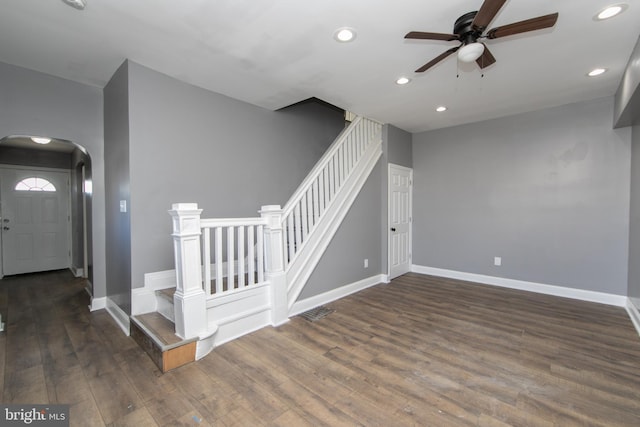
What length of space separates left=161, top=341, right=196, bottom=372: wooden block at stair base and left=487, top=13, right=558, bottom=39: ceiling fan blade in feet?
10.7

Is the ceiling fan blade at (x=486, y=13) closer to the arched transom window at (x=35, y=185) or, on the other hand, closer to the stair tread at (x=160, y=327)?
the stair tread at (x=160, y=327)

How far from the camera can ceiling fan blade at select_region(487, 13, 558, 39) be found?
5.81ft

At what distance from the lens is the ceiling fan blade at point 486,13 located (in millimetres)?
1626

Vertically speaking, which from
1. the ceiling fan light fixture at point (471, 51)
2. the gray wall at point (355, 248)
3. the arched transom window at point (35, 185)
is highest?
the ceiling fan light fixture at point (471, 51)

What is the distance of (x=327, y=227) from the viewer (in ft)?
12.3

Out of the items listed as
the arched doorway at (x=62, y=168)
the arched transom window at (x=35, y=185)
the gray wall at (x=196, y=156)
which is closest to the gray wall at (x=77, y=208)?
the arched doorway at (x=62, y=168)

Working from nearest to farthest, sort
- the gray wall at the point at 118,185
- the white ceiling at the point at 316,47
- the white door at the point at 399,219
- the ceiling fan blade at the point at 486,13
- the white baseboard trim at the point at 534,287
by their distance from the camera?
the ceiling fan blade at the point at 486,13 < the white ceiling at the point at 316,47 < the gray wall at the point at 118,185 < the white baseboard trim at the point at 534,287 < the white door at the point at 399,219

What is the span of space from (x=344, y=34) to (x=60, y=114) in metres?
3.29

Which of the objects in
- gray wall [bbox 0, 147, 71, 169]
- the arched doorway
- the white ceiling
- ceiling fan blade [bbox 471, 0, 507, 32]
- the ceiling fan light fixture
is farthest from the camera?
gray wall [bbox 0, 147, 71, 169]

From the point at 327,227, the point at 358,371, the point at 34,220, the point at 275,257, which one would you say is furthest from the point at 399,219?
the point at 34,220

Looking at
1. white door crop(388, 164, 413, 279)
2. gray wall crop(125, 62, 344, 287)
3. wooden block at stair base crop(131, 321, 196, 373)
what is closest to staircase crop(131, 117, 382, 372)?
wooden block at stair base crop(131, 321, 196, 373)

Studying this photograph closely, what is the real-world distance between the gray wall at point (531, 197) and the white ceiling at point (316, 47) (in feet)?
1.86

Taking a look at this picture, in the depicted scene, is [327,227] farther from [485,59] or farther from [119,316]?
[119,316]

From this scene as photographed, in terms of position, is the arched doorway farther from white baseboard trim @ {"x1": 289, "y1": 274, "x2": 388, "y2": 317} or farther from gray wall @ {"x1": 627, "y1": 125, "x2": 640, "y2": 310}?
gray wall @ {"x1": 627, "y1": 125, "x2": 640, "y2": 310}
